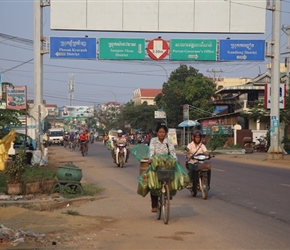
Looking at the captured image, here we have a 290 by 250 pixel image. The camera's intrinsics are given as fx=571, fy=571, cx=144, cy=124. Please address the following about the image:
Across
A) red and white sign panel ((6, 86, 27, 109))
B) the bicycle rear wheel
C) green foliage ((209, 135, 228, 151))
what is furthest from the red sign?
green foliage ((209, 135, 228, 151))

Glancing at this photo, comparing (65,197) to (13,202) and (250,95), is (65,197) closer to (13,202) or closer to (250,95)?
(13,202)

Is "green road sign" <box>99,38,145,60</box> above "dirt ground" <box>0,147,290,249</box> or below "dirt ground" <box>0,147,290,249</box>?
above

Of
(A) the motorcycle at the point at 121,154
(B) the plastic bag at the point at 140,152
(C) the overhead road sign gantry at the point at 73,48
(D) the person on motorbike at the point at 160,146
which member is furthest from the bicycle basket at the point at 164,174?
(C) the overhead road sign gantry at the point at 73,48

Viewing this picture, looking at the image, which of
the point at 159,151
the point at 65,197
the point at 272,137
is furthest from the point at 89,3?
the point at 159,151

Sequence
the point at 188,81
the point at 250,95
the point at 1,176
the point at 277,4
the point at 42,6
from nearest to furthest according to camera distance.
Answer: the point at 1,176, the point at 42,6, the point at 277,4, the point at 250,95, the point at 188,81

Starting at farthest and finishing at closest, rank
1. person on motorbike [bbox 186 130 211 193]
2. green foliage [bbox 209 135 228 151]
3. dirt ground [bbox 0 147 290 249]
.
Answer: green foliage [bbox 209 135 228 151]
person on motorbike [bbox 186 130 211 193]
dirt ground [bbox 0 147 290 249]

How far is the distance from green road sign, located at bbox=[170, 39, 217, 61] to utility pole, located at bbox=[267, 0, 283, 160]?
345cm

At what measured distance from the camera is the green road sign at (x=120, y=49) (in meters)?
29.8

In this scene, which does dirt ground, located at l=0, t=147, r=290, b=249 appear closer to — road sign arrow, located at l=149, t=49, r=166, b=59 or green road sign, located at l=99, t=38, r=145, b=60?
green road sign, located at l=99, t=38, r=145, b=60

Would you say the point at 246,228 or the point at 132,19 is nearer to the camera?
the point at 246,228

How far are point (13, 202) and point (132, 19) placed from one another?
17.1 m

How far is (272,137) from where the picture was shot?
105ft

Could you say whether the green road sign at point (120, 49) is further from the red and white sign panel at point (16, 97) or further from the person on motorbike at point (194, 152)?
the person on motorbike at point (194, 152)

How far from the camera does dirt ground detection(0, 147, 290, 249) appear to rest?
8.34 metres
